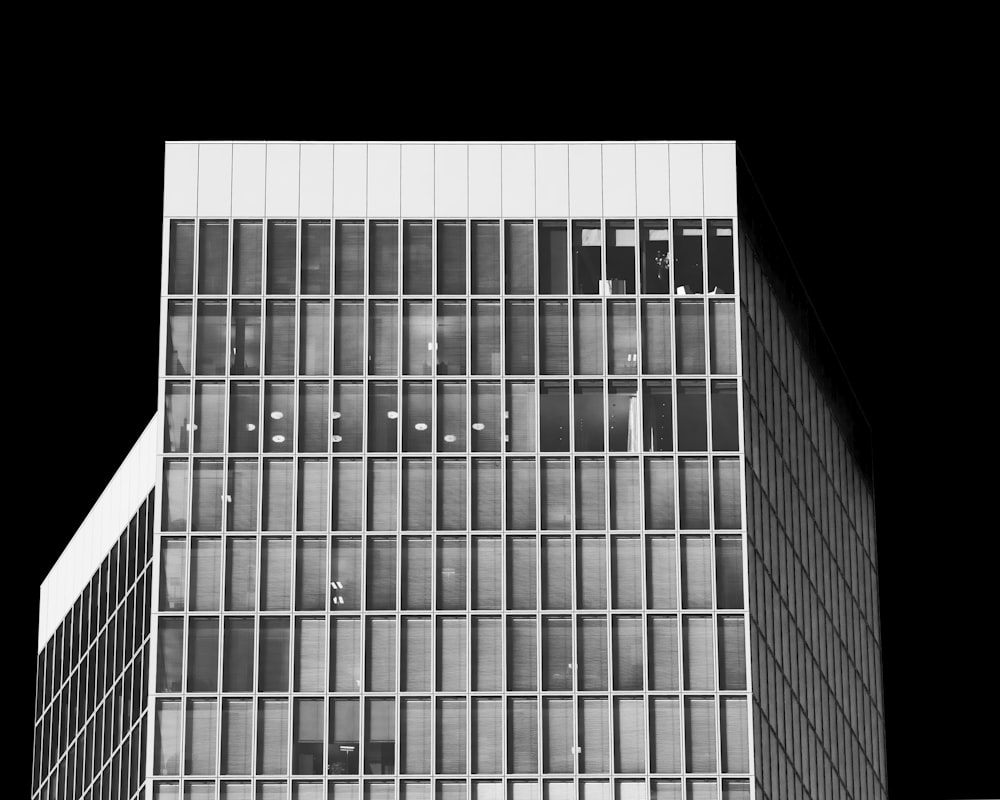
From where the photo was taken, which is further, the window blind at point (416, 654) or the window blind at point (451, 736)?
the window blind at point (416, 654)

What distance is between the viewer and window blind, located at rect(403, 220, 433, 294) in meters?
91.6

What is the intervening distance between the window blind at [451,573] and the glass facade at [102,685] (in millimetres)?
11429

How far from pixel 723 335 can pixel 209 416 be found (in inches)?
717

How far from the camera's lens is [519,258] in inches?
3615

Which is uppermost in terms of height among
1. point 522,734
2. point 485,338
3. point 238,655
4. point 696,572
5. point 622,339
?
point 485,338

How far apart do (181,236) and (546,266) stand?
1296 centimetres

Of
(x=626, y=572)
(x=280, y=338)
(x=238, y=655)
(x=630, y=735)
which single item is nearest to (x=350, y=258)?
(x=280, y=338)

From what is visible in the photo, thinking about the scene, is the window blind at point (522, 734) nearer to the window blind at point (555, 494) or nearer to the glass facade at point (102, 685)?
the window blind at point (555, 494)

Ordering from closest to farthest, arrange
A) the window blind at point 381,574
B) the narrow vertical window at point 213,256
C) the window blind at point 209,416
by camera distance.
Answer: the window blind at point 381,574, the window blind at point 209,416, the narrow vertical window at point 213,256

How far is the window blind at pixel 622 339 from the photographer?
90.7 meters

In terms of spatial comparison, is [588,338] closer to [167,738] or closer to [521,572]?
[521,572]

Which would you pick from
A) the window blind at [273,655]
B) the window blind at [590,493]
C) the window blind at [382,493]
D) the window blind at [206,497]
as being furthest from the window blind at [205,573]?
the window blind at [590,493]

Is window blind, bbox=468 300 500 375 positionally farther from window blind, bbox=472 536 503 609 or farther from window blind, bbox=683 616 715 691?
window blind, bbox=683 616 715 691

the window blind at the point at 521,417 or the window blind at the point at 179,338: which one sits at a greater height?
the window blind at the point at 179,338
